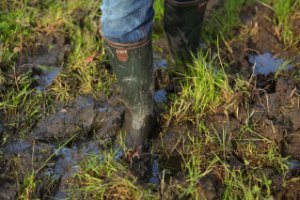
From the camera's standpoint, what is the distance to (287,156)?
2260mm

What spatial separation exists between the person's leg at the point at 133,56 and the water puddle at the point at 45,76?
25.5 inches

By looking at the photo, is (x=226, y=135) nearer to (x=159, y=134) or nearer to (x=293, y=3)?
(x=159, y=134)

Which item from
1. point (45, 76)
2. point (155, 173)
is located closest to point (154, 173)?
point (155, 173)

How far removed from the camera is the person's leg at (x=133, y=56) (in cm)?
188

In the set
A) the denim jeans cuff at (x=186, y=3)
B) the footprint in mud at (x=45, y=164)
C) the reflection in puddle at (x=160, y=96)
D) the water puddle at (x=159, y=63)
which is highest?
the denim jeans cuff at (x=186, y=3)

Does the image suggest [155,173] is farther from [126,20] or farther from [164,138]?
[126,20]

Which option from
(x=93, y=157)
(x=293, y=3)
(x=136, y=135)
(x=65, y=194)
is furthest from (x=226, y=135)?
(x=293, y=3)

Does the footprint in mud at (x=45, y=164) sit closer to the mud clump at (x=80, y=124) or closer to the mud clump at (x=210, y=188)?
the mud clump at (x=80, y=124)

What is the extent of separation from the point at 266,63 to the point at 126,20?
1.32 metres

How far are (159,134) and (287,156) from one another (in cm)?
66

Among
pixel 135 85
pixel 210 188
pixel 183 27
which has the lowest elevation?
pixel 210 188

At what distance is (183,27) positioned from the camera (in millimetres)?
2537

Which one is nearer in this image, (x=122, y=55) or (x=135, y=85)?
(x=122, y=55)

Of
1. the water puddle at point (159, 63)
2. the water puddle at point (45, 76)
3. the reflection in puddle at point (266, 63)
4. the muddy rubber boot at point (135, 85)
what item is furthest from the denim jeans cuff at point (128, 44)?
the reflection in puddle at point (266, 63)
